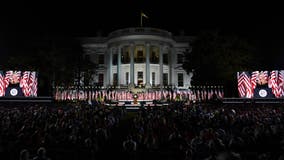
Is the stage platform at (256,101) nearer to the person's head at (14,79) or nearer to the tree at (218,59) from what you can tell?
the tree at (218,59)

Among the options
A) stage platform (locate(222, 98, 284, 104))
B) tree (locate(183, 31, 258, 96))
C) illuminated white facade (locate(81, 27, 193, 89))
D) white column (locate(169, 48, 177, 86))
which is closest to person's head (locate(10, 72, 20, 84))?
illuminated white facade (locate(81, 27, 193, 89))

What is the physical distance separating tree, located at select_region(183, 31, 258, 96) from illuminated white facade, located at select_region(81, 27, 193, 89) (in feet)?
18.7

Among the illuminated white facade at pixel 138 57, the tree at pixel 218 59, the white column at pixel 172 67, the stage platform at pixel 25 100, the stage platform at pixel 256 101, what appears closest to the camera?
the stage platform at pixel 256 101

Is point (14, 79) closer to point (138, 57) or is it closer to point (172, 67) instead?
point (138, 57)

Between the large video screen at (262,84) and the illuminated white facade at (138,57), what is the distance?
1403 centimetres

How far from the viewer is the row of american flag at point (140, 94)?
98.3 feet

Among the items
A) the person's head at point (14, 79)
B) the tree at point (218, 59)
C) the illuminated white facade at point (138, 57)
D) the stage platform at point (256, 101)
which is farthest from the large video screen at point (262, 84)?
the person's head at point (14, 79)

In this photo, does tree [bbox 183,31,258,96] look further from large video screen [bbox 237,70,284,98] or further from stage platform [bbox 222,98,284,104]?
stage platform [bbox 222,98,284,104]

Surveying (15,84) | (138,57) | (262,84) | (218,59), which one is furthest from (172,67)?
(15,84)

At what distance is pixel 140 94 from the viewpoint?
32.5 meters

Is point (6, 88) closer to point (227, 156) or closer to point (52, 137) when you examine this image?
point (52, 137)

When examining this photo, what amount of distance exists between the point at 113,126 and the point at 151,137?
4.93 metres

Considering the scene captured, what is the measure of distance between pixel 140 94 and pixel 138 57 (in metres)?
13.5

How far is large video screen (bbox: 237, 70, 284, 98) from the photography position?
26.2 metres
